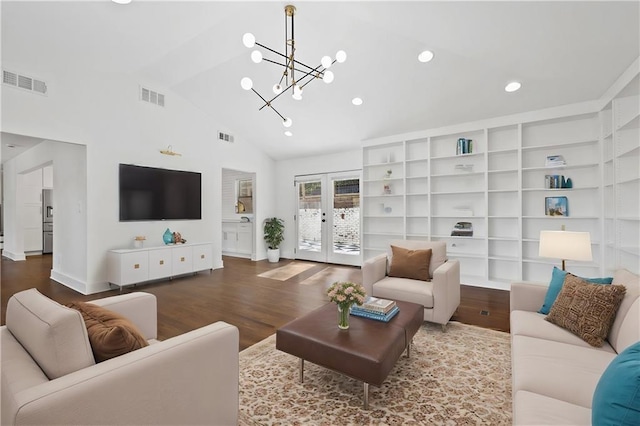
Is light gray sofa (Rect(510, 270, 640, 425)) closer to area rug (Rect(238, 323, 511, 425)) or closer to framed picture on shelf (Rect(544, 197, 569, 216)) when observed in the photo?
area rug (Rect(238, 323, 511, 425))

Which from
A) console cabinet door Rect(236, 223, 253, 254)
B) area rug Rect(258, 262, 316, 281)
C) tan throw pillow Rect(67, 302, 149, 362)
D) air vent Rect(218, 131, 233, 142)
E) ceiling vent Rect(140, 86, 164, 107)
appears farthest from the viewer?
console cabinet door Rect(236, 223, 253, 254)

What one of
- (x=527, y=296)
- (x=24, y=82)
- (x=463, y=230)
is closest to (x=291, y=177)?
(x=463, y=230)

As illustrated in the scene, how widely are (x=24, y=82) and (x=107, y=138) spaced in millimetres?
1056

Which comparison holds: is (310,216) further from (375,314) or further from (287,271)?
(375,314)

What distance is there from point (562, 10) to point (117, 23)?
183 inches

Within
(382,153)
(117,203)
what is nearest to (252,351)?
(117,203)

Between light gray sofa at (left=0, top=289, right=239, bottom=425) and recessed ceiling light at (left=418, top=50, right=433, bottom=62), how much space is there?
11.9ft

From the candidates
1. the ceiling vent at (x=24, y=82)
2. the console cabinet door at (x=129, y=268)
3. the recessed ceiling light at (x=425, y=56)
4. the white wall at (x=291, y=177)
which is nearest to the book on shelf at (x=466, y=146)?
the recessed ceiling light at (x=425, y=56)

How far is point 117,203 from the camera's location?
4680 mm

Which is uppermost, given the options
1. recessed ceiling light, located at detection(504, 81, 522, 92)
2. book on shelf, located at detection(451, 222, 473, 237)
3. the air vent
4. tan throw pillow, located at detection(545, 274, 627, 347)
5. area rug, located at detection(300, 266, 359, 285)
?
recessed ceiling light, located at detection(504, 81, 522, 92)

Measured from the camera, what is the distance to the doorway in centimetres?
652

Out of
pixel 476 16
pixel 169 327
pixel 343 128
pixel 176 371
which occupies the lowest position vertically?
pixel 169 327

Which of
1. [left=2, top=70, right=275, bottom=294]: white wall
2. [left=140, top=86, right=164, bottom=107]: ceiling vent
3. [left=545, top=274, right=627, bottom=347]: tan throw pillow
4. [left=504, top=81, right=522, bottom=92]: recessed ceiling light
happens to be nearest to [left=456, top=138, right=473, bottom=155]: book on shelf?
[left=504, top=81, right=522, bottom=92]: recessed ceiling light

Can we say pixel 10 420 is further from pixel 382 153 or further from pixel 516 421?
pixel 382 153
